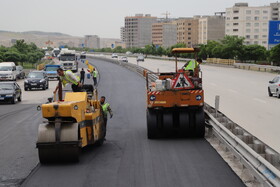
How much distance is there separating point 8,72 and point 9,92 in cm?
2525

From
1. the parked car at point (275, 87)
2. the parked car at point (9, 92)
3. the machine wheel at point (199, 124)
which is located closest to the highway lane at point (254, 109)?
the parked car at point (275, 87)

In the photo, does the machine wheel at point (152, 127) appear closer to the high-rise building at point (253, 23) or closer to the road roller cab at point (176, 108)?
the road roller cab at point (176, 108)

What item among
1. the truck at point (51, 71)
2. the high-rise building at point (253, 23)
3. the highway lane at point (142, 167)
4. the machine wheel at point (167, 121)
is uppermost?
the high-rise building at point (253, 23)

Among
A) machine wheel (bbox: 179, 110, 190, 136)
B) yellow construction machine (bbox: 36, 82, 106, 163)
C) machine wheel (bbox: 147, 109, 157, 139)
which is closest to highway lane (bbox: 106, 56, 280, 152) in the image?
machine wheel (bbox: 179, 110, 190, 136)

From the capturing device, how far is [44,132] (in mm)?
11836

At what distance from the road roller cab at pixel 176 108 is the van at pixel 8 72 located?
40706mm

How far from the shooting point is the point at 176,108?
1597cm

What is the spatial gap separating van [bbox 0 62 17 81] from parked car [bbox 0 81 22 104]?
75.7 ft

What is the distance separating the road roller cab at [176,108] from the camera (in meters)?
15.7

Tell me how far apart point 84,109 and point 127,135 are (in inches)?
167

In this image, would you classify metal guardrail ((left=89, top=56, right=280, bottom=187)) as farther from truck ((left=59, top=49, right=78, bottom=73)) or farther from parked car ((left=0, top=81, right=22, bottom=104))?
truck ((left=59, top=49, right=78, bottom=73))

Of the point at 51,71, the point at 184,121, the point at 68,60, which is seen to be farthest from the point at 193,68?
the point at 68,60

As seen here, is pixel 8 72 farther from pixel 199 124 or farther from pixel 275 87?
pixel 199 124

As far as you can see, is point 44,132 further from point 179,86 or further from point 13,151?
point 179,86
